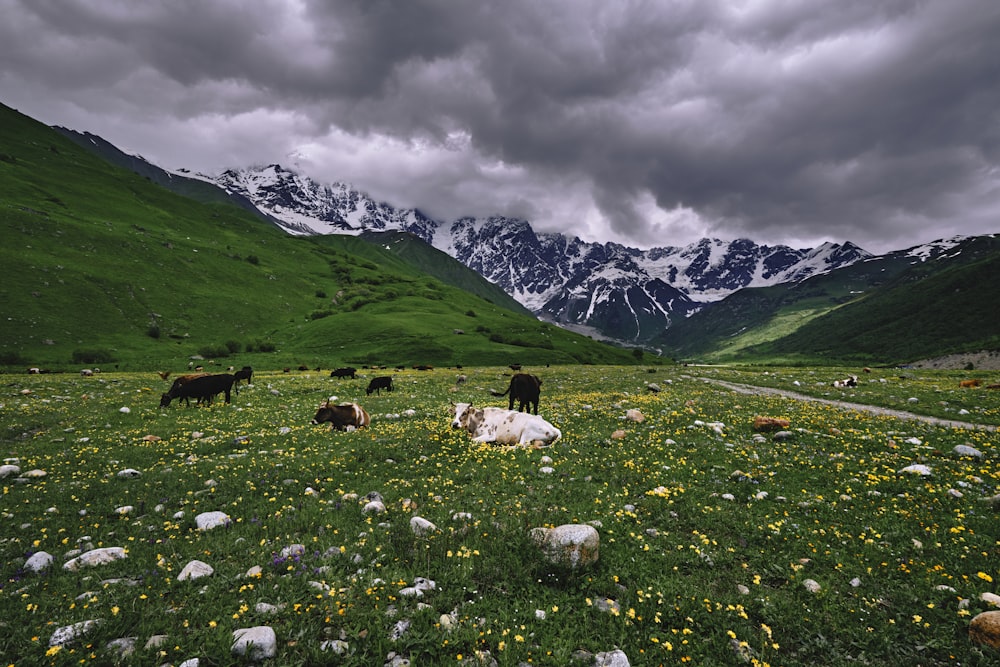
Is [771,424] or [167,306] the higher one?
[771,424]

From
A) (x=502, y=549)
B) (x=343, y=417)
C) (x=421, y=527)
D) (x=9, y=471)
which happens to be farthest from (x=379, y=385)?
(x=502, y=549)

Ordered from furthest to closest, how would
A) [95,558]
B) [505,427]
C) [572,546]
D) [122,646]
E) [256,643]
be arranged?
[505,427] < [572,546] < [95,558] < [256,643] < [122,646]

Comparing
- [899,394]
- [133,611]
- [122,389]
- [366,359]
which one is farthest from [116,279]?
[899,394]

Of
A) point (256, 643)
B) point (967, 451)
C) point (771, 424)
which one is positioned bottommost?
point (256, 643)

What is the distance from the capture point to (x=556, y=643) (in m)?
5.35

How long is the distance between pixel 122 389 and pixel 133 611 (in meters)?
34.6

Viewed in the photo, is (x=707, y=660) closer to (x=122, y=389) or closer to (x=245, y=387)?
(x=245, y=387)

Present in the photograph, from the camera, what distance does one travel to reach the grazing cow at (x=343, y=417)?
706 inches

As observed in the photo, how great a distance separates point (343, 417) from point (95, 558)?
1137 cm

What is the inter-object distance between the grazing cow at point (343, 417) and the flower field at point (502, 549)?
282cm

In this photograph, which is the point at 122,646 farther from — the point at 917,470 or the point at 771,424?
the point at 771,424

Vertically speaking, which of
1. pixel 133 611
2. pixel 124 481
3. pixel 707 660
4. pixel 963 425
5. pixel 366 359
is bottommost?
pixel 366 359

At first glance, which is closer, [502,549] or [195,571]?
[195,571]

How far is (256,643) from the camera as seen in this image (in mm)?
4957
